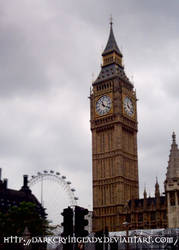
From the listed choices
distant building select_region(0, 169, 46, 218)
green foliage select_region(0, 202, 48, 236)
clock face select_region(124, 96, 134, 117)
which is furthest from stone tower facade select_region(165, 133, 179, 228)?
distant building select_region(0, 169, 46, 218)

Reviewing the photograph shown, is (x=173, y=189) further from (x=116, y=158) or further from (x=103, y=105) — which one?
(x=103, y=105)

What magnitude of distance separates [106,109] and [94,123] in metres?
4.69

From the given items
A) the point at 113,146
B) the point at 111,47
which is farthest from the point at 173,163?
the point at 111,47

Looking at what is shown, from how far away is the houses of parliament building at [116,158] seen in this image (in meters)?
103

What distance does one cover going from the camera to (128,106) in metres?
118

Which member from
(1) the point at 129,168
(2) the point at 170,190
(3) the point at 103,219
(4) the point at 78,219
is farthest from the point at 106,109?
(4) the point at 78,219

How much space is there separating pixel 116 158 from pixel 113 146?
133 inches

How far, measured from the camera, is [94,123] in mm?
116312

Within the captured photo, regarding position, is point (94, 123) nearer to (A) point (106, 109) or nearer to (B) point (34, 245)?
(A) point (106, 109)

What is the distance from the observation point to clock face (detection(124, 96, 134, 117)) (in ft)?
382

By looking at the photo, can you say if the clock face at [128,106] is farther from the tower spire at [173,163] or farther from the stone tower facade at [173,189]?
the stone tower facade at [173,189]

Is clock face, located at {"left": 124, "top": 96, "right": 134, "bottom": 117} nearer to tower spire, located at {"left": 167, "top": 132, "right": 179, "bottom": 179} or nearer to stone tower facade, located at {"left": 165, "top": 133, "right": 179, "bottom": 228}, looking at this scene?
tower spire, located at {"left": 167, "top": 132, "right": 179, "bottom": 179}

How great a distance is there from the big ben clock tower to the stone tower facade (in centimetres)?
2347

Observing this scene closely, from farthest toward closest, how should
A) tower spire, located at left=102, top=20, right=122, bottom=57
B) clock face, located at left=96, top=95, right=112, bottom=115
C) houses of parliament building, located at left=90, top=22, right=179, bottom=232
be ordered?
tower spire, located at left=102, top=20, right=122, bottom=57 < clock face, located at left=96, top=95, right=112, bottom=115 < houses of parliament building, located at left=90, top=22, right=179, bottom=232
